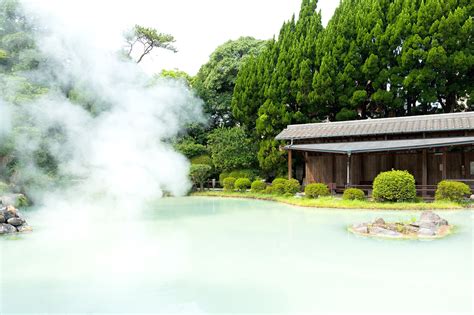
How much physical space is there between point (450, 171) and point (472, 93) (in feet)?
15.6

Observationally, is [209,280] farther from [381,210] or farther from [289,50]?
[289,50]

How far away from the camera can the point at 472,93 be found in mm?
19891

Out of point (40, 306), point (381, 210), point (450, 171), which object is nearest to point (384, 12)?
point (450, 171)

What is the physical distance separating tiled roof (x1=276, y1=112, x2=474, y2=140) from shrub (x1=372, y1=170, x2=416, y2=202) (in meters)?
3.20

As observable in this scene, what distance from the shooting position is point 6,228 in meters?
10.2

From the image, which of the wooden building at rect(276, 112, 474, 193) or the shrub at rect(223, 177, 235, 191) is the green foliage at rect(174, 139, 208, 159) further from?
the wooden building at rect(276, 112, 474, 193)

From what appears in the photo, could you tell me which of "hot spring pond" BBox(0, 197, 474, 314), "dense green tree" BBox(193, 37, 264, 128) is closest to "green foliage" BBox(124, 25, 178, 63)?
"dense green tree" BBox(193, 37, 264, 128)

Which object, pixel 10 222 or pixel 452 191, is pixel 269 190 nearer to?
pixel 452 191

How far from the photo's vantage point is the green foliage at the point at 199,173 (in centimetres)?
2305

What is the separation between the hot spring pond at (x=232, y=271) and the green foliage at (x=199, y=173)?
12136 millimetres

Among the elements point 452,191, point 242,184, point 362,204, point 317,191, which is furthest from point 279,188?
point 452,191

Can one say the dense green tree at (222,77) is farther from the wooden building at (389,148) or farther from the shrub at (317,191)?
the shrub at (317,191)

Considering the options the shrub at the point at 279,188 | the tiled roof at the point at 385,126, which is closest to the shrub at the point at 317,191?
the shrub at the point at 279,188

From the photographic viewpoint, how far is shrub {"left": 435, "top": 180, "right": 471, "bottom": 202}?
1415 centimetres
